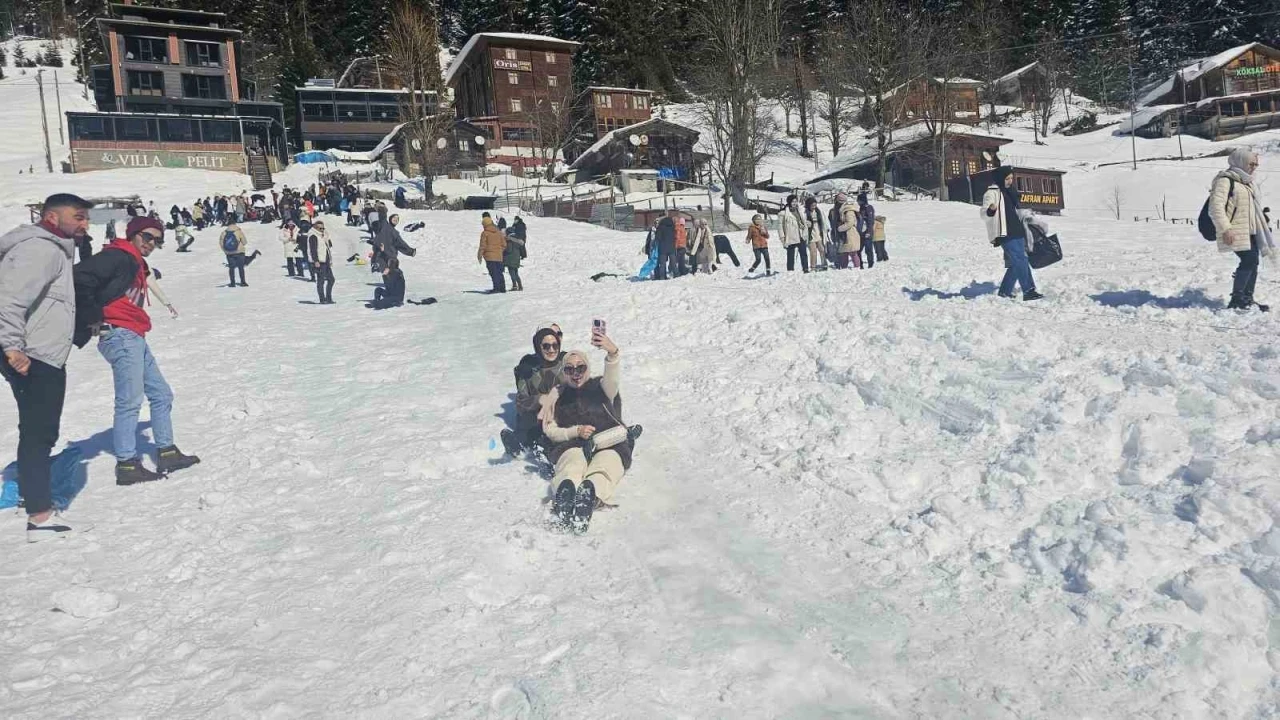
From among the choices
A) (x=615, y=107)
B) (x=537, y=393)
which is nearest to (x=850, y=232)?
(x=537, y=393)

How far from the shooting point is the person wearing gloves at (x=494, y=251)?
1558cm

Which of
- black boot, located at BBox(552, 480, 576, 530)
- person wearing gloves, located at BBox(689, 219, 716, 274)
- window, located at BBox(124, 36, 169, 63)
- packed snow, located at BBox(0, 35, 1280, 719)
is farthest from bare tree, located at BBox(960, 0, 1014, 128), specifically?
Result: black boot, located at BBox(552, 480, 576, 530)

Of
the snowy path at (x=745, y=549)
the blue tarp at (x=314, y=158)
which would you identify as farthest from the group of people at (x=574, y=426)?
the blue tarp at (x=314, y=158)

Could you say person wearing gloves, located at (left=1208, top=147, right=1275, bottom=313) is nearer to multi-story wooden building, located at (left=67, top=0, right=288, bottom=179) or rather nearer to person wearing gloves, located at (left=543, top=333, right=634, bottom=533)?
person wearing gloves, located at (left=543, top=333, right=634, bottom=533)

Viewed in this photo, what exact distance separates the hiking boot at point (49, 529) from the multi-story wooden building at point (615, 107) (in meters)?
60.6

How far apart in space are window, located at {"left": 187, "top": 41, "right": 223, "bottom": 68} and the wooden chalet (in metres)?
70.4

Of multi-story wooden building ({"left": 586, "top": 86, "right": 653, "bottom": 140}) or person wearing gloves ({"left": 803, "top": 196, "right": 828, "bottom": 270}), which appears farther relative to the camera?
multi-story wooden building ({"left": 586, "top": 86, "right": 653, "bottom": 140})

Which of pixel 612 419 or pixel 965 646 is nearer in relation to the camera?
pixel 965 646

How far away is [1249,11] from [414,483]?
90.6m

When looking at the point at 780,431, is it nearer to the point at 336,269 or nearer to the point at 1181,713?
the point at 1181,713

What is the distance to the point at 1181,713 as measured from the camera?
3.37m

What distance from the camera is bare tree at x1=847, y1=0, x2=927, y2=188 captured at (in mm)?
49250

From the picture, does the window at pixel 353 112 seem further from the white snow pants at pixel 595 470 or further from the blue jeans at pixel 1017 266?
the white snow pants at pixel 595 470

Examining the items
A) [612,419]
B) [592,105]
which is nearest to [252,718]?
[612,419]
